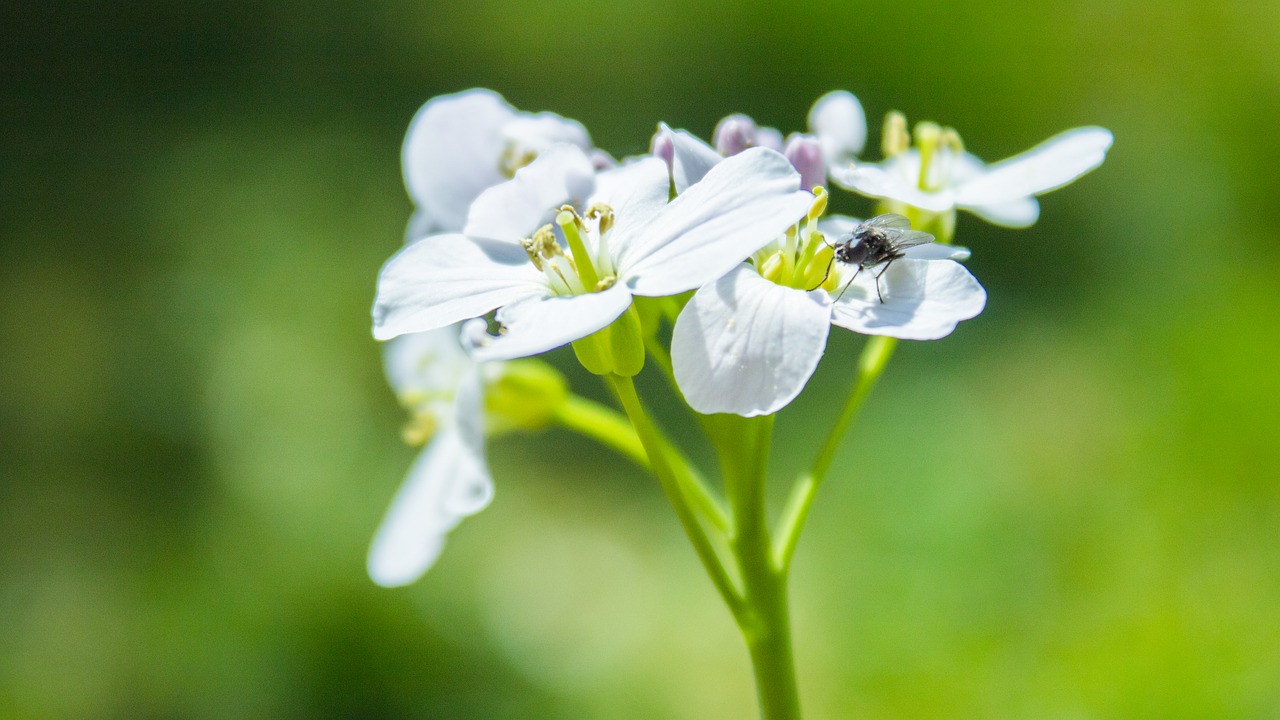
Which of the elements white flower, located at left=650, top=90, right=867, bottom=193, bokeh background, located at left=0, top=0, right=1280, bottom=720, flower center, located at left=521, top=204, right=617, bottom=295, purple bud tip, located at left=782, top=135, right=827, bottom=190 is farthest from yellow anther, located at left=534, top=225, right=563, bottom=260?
bokeh background, located at left=0, top=0, right=1280, bottom=720

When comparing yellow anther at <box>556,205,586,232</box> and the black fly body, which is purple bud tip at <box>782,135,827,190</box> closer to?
the black fly body

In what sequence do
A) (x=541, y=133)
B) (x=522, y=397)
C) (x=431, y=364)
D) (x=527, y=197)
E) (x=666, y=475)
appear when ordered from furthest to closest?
1. (x=431, y=364)
2. (x=522, y=397)
3. (x=541, y=133)
4. (x=527, y=197)
5. (x=666, y=475)

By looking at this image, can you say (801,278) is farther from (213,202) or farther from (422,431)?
(213,202)

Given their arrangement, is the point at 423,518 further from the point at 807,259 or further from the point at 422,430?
the point at 807,259

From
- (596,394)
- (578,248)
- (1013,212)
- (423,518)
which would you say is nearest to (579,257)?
(578,248)

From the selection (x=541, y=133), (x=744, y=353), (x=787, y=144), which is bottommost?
(x=744, y=353)

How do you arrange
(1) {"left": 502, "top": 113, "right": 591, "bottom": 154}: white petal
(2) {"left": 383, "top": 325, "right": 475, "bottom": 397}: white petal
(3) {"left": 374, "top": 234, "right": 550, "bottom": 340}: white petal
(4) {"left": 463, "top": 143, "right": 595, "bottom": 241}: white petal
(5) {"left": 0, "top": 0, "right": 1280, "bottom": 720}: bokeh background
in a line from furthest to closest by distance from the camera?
(5) {"left": 0, "top": 0, "right": 1280, "bottom": 720}: bokeh background
(2) {"left": 383, "top": 325, "right": 475, "bottom": 397}: white petal
(1) {"left": 502, "top": 113, "right": 591, "bottom": 154}: white petal
(4) {"left": 463, "top": 143, "right": 595, "bottom": 241}: white petal
(3) {"left": 374, "top": 234, "right": 550, "bottom": 340}: white petal

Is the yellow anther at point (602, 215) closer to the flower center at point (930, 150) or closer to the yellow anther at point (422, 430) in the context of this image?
the flower center at point (930, 150)
